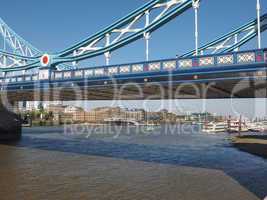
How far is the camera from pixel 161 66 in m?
23.6

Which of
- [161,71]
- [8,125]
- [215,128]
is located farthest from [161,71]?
[215,128]

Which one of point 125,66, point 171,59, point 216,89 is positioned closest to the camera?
point 171,59

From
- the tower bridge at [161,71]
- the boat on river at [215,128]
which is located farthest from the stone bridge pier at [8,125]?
the boat on river at [215,128]

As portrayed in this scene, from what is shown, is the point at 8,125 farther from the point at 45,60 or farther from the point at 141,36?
the point at 141,36

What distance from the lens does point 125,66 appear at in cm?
2531

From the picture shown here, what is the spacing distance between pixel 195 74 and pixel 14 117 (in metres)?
33.3

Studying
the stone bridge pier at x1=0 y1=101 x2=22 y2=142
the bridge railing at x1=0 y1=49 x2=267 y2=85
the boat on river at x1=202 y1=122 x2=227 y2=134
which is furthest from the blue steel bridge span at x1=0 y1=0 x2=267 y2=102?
the boat on river at x1=202 y1=122 x2=227 y2=134

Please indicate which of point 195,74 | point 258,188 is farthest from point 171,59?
point 258,188

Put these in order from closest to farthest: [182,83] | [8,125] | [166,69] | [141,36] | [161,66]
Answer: [166,69], [161,66], [182,83], [141,36], [8,125]

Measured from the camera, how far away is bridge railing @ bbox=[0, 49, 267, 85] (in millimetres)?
20156

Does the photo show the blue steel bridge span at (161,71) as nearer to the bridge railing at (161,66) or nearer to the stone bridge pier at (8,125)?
the bridge railing at (161,66)

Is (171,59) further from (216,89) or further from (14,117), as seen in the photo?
(14,117)

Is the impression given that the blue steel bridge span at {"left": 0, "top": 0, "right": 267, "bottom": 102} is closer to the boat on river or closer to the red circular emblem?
the red circular emblem

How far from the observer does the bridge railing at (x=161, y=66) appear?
20.2 metres
